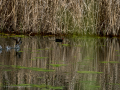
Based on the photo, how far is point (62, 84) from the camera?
4.66m

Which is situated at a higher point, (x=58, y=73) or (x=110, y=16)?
(x=110, y=16)

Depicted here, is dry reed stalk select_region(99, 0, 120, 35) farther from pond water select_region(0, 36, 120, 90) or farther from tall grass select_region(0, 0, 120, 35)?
pond water select_region(0, 36, 120, 90)

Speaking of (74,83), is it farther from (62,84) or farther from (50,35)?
(50,35)

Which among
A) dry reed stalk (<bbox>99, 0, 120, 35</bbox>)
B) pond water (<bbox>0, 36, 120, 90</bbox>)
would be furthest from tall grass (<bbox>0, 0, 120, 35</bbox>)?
pond water (<bbox>0, 36, 120, 90</bbox>)

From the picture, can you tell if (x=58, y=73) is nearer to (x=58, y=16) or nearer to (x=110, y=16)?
(x=58, y=16)

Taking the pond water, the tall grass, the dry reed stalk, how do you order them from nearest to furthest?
the pond water < the tall grass < the dry reed stalk

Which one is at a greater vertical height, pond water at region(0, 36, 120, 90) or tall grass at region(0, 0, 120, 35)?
tall grass at region(0, 0, 120, 35)

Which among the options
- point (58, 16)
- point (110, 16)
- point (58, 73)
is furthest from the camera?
point (110, 16)

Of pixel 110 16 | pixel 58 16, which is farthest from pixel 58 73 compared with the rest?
pixel 110 16

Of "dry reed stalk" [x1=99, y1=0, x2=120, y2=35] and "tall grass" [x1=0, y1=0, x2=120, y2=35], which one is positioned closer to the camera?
"tall grass" [x1=0, y1=0, x2=120, y2=35]

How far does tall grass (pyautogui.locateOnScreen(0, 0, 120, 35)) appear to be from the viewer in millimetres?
13453

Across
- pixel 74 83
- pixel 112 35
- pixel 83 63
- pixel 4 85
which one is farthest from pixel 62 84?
pixel 112 35

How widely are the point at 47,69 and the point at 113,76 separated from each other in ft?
4.06

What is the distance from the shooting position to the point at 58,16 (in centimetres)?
1388
